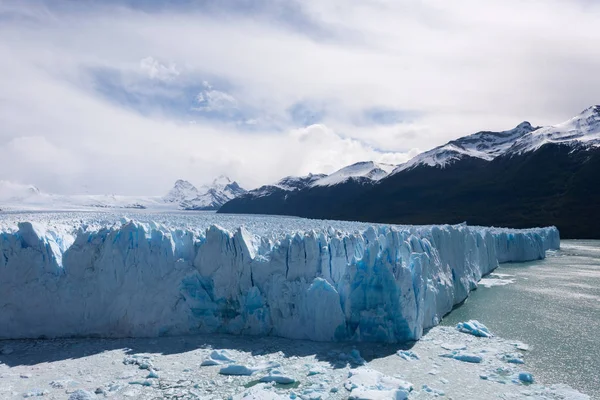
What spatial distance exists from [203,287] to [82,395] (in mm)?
4755

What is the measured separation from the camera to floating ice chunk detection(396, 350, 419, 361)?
34.1 feet

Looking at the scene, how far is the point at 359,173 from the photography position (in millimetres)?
107062

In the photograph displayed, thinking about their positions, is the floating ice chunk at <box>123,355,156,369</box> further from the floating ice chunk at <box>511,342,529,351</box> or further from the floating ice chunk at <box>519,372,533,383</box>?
→ the floating ice chunk at <box>511,342,529,351</box>

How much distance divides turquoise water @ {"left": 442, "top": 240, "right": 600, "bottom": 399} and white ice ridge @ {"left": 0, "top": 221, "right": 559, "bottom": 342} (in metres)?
2.75

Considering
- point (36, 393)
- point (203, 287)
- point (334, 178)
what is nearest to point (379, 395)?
point (203, 287)

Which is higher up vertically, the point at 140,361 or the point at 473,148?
the point at 473,148

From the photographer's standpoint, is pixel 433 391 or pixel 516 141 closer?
pixel 433 391

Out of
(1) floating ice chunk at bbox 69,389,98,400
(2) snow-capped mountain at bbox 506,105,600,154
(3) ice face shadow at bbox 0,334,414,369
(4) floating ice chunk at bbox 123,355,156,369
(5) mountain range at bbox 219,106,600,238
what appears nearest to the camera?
(1) floating ice chunk at bbox 69,389,98,400

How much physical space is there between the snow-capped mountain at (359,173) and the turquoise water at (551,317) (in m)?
78.8

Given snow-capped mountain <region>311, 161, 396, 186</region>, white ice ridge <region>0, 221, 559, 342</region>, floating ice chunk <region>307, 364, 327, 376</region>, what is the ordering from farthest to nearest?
1. snow-capped mountain <region>311, 161, 396, 186</region>
2. white ice ridge <region>0, 221, 559, 342</region>
3. floating ice chunk <region>307, 364, 327, 376</region>

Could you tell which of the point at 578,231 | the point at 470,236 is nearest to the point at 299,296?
the point at 470,236

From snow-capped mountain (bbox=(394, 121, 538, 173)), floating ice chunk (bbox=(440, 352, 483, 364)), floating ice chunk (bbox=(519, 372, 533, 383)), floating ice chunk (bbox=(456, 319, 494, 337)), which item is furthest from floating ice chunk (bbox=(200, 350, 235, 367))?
snow-capped mountain (bbox=(394, 121, 538, 173))

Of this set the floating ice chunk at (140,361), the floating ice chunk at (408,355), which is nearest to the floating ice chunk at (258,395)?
the floating ice chunk at (140,361)

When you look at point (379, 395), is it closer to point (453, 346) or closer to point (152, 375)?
→ point (453, 346)
